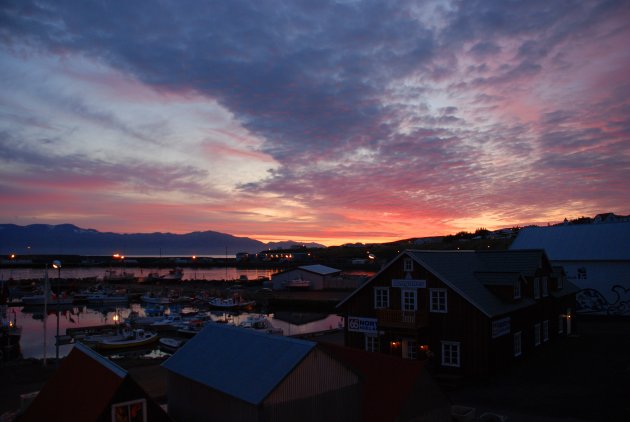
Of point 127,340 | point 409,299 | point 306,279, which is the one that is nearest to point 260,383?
point 409,299

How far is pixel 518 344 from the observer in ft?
75.4

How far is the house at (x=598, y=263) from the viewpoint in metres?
35.5

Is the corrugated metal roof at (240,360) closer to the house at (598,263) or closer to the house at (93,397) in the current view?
the house at (93,397)

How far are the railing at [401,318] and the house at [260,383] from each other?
8.67 metres

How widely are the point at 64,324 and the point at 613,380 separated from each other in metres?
52.1

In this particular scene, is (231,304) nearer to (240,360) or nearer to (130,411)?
(240,360)

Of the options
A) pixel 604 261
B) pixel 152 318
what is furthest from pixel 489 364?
pixel 152 318

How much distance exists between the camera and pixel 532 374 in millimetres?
20578

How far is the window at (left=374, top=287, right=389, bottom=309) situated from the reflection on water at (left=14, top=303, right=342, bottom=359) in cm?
1987

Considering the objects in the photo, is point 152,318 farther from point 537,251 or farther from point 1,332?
point 537,251

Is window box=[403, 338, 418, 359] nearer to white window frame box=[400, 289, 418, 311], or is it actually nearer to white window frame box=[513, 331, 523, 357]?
white window frame box=[400, 289, 418, 311]

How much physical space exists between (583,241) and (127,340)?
35.8 m

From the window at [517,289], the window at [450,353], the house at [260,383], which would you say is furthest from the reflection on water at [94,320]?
the house at [260,383]

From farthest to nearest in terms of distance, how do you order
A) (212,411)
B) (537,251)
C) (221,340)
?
1. (537,251)
2. (221,340)
3. (212,411)
